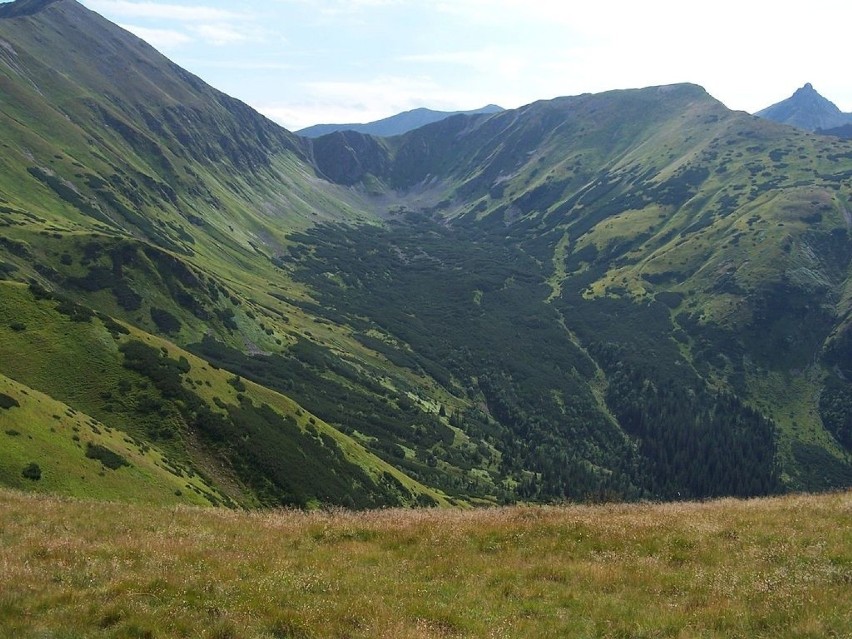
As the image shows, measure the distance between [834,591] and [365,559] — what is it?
41.8ft

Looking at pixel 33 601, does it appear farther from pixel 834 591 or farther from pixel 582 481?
pixel 582 481

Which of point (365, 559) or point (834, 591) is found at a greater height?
point (834, 591)

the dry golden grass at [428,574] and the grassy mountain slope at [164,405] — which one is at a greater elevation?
the dry golden grass at [428,574]

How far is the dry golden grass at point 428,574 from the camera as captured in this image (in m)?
12.6

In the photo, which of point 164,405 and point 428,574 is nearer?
point 428,574

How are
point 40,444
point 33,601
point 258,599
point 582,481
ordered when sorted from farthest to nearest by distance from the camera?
point 582,481 → point 40,444 → point 258,599 → point 33,601

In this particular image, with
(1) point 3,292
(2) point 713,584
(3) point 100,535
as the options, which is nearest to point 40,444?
(3) point 100,535

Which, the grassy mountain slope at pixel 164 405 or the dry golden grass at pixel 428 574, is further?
the grassy mountain slope at pixel 164 405

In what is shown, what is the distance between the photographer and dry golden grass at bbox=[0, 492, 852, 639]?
41.4 feet

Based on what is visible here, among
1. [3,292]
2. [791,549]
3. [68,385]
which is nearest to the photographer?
[791,549]

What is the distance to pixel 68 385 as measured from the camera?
71.1 m

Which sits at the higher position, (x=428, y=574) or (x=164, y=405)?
(x=428, y=574)

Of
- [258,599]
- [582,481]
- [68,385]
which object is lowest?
[582,481]

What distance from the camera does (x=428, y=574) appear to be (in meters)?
16.7
